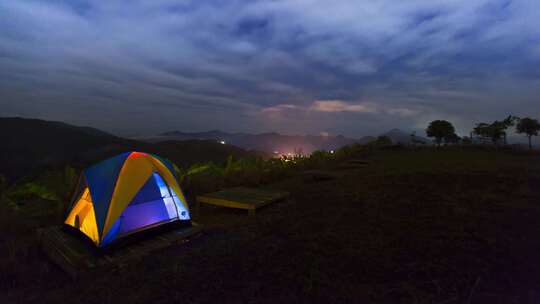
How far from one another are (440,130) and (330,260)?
28.6 metres

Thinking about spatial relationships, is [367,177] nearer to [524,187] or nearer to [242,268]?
[524,187]

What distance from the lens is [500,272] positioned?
2826 mm

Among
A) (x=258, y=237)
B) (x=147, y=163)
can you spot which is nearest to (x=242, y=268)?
(x=258, y=237)

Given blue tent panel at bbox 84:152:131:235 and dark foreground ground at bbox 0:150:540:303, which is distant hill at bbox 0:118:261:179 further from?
dark foreground ground at bbox 0:150:540:303

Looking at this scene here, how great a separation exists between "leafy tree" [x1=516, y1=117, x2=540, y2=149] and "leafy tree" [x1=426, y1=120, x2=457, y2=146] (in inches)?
204

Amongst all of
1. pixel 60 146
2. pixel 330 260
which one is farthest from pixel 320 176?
pixel 60 146

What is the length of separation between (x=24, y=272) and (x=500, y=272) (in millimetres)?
5948

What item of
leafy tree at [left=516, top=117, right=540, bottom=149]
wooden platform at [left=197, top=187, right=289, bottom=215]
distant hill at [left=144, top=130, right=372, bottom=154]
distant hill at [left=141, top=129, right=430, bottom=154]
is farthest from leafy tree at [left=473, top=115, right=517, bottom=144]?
distant hill at [left=144, top=130, right=372, bottom=154]

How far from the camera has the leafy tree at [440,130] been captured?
84.9ft

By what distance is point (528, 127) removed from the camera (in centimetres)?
2331

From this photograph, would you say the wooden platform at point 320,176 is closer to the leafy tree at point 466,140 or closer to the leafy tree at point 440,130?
the leafy tree at point 466,140

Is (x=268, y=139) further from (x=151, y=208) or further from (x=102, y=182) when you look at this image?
(x=102, y=182)

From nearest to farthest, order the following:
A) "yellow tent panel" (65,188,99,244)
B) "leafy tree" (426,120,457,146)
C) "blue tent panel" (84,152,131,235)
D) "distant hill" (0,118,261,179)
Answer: "blue tent panel" (84,152,131,235) → "yellow tent panel" (65,188,99,244) → "leafy tree" (426,120,457,146) → "distant hill" (0,118,261,179)

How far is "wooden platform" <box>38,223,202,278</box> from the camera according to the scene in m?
3.26
